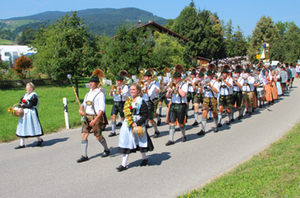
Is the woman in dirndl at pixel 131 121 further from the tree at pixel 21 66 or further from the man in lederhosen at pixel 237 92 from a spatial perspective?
the tree at pixel 21 66

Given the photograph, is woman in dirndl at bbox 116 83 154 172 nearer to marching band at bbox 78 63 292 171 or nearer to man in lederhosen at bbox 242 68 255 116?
marching band at bbox 78 63 292 171

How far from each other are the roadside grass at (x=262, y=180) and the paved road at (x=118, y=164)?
0.55m

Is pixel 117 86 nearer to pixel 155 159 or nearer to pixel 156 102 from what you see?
pixel 156 102

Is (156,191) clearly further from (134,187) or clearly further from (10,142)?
(10,142)

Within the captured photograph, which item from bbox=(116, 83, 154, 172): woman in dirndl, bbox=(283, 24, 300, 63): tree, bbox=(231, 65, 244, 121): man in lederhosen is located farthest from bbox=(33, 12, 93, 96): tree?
bbox=(283, 24, 300, 63): tree

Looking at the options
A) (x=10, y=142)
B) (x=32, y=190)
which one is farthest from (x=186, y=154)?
(x=10, y=142)

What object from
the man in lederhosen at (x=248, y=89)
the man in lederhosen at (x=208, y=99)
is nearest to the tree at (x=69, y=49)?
the man in lederhosen at (x=248, y=89)

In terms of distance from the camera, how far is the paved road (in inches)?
193

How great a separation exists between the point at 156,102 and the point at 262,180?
6.07 meters

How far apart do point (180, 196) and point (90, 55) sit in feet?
50.0

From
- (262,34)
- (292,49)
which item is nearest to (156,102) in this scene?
(292,49)

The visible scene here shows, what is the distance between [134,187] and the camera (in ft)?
16.3

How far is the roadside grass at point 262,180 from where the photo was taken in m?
3.97

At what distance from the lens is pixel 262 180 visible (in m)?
4.40
